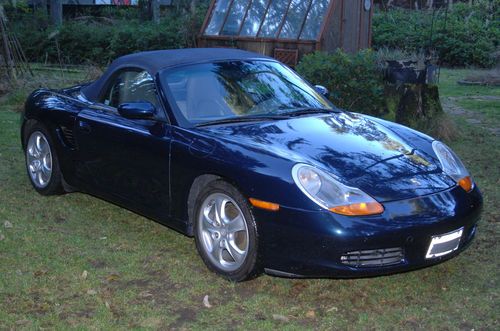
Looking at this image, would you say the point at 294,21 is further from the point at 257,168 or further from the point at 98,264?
the point at 257,168

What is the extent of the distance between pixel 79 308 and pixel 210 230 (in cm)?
103

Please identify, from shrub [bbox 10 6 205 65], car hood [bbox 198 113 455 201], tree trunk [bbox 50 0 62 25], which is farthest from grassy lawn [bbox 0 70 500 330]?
tree trunk [bbox 50 0 62 25]

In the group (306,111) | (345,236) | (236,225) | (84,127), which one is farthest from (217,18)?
(345,236)

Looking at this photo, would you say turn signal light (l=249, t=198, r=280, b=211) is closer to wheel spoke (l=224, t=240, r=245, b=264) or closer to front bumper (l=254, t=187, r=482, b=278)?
front bumper (l=254, t=187, r=482, b=278)

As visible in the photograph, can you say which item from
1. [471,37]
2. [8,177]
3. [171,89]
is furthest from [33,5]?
[171,89]

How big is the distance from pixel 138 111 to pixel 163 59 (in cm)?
68

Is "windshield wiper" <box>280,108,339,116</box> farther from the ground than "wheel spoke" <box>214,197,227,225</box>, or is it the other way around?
"windshield wiper" <box>280,108,339,116</box>

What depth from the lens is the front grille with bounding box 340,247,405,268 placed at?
4.34 meters

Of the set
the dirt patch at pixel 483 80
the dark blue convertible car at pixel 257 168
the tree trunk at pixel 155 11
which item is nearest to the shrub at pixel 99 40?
the tree trunk at pixel 155 11

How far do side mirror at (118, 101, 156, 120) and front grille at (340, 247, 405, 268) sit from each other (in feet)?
6.15

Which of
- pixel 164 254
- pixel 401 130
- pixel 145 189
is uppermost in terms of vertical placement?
pixel 401 130

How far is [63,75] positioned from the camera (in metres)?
15.5

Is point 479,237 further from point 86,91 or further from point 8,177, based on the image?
point 8,177

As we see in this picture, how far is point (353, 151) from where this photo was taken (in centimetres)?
491
